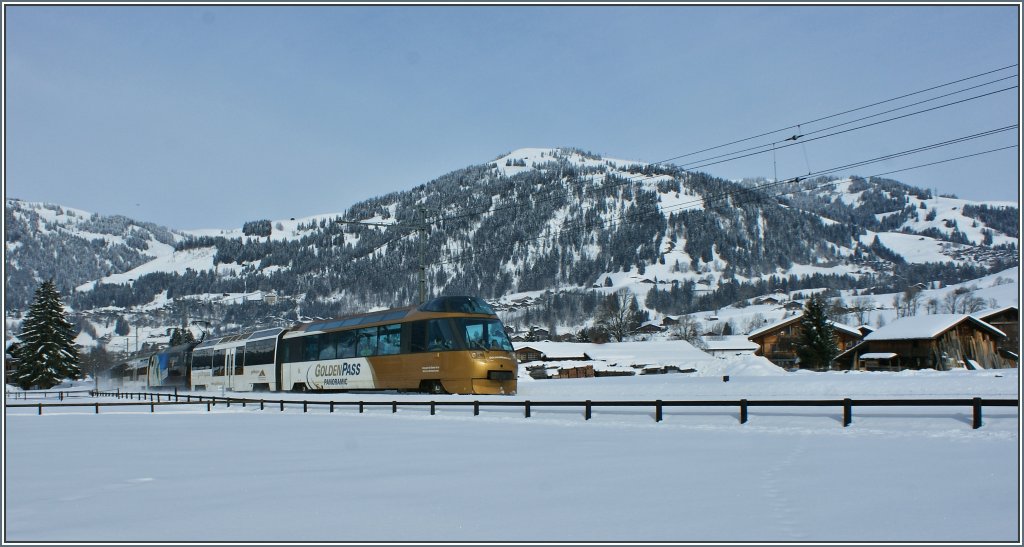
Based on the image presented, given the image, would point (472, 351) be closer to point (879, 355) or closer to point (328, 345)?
point (328, 345)

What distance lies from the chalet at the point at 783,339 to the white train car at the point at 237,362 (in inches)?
3166

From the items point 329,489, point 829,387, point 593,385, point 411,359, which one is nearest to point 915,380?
point 829,387

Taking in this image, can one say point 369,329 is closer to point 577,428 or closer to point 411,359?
point 411,359

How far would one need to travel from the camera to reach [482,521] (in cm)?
855

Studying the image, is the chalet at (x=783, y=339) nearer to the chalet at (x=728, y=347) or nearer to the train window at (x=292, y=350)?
the chalet at (x=728, y=347)

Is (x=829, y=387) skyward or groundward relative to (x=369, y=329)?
groundward

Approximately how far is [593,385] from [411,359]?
10.6 m

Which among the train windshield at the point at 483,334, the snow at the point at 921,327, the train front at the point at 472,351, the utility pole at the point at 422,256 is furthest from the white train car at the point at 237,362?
the snow at the point at 921,327

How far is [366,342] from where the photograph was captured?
116ft

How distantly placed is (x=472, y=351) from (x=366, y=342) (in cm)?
626

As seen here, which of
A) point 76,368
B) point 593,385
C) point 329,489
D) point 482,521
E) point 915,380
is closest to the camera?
point 482,521

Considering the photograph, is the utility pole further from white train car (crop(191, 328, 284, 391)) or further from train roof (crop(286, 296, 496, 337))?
white train car (crop(191, 328, 284, 391))

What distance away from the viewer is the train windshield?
1249 inches

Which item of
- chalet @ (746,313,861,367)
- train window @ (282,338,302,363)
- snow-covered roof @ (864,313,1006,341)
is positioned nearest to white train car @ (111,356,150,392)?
train window @ (282,338,302,363)
